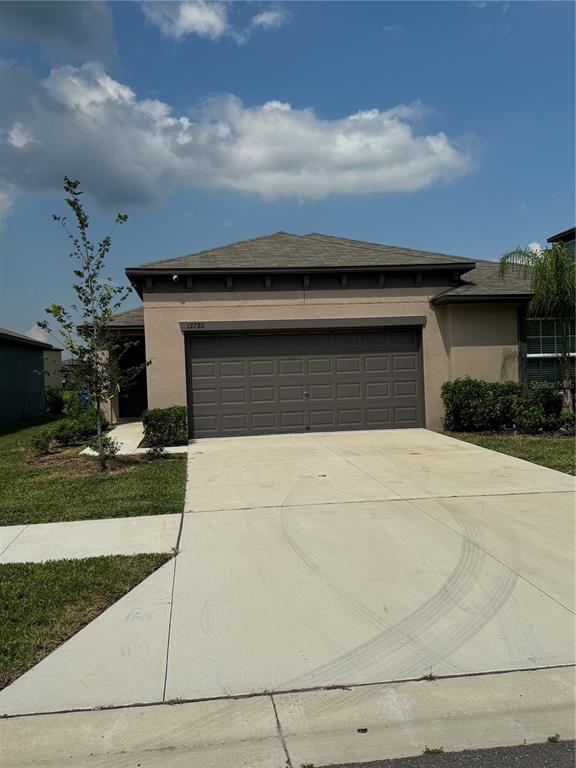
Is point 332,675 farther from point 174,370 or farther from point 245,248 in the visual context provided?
point 245,248

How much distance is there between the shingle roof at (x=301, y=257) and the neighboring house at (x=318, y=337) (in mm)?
53

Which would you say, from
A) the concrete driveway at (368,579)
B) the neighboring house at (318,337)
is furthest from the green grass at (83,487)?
the neighboring house at (318,337)

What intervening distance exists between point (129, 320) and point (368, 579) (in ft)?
51.3

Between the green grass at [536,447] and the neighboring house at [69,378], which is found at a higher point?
the neighboring house at [69,378]

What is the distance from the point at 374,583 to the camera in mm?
5016

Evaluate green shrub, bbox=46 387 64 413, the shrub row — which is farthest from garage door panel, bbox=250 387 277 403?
green shrub, bbox=46 387 64 413

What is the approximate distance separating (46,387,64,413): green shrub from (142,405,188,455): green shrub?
17.6 meters

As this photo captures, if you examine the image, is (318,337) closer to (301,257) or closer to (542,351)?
(301,257)

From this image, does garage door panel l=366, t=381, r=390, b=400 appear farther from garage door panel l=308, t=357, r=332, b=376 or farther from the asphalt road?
the asphalt road

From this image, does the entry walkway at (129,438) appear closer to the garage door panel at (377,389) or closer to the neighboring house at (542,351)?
the garage door panel at (377,389)

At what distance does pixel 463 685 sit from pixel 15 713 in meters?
2.51

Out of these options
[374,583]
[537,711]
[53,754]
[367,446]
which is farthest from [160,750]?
[367,446]

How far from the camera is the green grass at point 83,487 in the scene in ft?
24.3

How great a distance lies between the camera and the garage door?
14.3 meters
